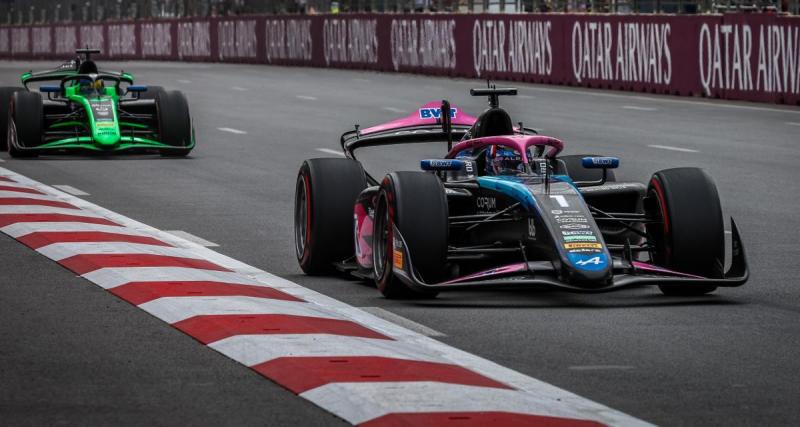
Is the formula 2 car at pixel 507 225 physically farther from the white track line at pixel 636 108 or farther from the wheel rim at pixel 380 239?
the white track line at pixel 636 108

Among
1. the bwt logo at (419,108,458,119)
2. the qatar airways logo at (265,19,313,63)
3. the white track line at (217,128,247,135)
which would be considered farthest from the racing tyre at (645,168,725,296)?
the qatar airways logo at (265,19,313,63)

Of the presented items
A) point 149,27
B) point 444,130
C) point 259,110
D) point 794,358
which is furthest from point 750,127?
point 149,27

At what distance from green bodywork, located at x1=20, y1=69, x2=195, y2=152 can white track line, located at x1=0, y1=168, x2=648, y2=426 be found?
9.58m

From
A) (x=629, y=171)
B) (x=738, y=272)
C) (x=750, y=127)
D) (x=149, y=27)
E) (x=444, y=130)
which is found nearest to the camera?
(x=738, y=272)

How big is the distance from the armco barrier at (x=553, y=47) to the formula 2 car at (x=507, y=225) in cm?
1919

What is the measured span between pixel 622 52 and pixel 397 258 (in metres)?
25.8

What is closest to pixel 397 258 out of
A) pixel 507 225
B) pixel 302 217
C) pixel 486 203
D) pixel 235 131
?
pixel 507 225

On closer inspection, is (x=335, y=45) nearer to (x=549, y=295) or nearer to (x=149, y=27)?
(x=149, y=27)

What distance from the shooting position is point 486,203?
10.3 m

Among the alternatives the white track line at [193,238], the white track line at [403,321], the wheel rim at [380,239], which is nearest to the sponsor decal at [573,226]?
the white track line at [403,321]

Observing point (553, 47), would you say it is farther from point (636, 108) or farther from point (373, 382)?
point (373, 382)

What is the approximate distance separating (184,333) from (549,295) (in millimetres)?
2373

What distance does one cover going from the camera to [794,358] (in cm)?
823

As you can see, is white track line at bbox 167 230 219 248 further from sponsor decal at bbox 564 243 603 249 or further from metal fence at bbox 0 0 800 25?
metal fence at bbox 0 0 800 25
